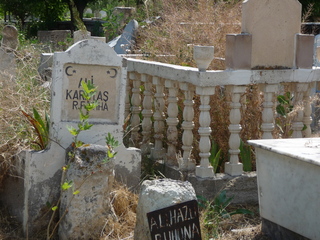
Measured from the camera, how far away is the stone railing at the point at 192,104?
18.1 feet

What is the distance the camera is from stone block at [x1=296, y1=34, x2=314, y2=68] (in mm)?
5891

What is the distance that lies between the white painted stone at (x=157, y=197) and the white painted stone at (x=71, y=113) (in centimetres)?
102

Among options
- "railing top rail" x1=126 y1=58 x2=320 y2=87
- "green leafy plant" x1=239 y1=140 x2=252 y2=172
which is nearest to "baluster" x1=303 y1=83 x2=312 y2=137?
"railing top rail" x1=126 y1=58 x2=320 y2=87

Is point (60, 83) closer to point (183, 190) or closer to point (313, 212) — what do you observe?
point (183, 190)

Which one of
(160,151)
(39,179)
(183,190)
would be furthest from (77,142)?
(160,151)

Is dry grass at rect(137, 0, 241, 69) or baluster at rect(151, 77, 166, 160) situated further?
dry grass at rect(137, 0, 241, 69)

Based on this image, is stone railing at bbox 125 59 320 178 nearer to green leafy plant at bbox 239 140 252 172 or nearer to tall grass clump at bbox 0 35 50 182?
green leafy plant at bbox 239 140 252 172

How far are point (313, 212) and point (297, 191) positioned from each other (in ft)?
0.65

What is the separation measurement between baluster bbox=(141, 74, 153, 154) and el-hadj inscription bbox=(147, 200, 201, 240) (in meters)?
2.32

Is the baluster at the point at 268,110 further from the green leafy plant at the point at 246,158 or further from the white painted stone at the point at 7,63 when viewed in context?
the white painted stone at the point at 7,63

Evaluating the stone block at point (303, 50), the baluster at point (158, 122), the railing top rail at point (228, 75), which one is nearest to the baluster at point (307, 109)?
the railing top rail at point (228, 75)

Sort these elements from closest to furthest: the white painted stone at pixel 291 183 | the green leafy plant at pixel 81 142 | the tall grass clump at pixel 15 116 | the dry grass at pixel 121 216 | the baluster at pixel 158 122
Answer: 1. the white painted stone at pixel 291 183
2. the green leafy plant at pixel 81 142
3. the dry grass at pixel 121 216
4. the tall grass clump at pixel 15 116
5. the baluster at pixel 158 122

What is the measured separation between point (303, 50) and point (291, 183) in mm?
2069

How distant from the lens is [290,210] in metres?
4.23
